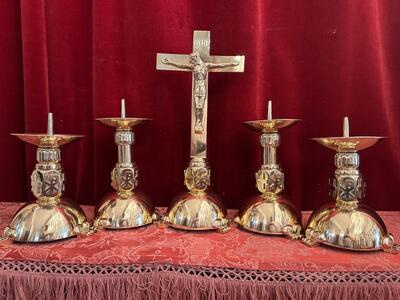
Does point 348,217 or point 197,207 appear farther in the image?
point 197,207

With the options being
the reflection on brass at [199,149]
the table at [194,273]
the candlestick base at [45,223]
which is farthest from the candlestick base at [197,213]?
the candlestick base at [45,223]

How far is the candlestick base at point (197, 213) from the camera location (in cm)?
89

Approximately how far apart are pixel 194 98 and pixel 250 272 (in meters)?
0.45

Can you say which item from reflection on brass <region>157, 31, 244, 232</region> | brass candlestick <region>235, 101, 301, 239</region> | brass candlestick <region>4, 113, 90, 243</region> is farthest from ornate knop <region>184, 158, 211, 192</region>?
brass candlestick <region>4, 113, 90, 243</region>

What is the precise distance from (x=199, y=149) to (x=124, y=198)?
225 mm

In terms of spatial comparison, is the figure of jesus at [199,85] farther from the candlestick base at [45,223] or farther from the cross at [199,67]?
the candlestick base at [45,223]

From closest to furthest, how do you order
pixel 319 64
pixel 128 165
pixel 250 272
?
pixel 250 272 → pixel 128 165 → pixel 319 64

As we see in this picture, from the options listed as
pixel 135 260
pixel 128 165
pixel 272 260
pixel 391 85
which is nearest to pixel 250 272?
pixel 272 260

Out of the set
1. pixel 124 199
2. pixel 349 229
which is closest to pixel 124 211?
pixel 124 199

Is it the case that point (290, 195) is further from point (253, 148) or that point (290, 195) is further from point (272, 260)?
point (272, 260)

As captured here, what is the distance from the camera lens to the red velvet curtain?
1049mm

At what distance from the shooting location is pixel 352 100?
1062 millimetres

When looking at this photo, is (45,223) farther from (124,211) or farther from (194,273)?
(194,273)

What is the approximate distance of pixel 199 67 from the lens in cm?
95
